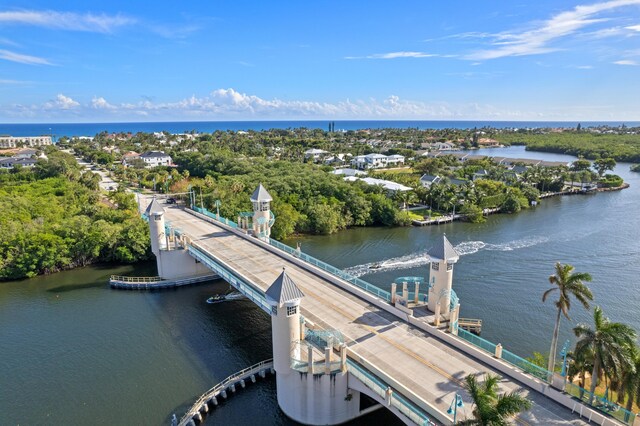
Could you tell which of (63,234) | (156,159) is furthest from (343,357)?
(156,159)

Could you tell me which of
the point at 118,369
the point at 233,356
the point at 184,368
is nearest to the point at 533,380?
the point at 233,356

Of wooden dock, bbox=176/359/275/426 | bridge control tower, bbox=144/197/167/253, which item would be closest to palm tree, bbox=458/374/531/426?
wooden dock, bbox=176/359/275/426

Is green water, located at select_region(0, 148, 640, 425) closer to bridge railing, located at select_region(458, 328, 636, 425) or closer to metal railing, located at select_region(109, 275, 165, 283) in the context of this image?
metal railing, located at select_region(109, 275, 165, 283)

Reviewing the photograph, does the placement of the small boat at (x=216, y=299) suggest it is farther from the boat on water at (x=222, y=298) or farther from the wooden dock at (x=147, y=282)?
the wooden dock at (x=147, y=282)

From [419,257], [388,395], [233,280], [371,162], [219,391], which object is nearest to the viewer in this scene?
[388,395]

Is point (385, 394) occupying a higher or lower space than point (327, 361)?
lower

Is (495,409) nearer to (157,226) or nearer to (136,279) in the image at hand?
(157,226)

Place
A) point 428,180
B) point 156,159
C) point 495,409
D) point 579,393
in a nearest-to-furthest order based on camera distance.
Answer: point 495,409 → point 579,393 → point 428,180 → point 156,159
